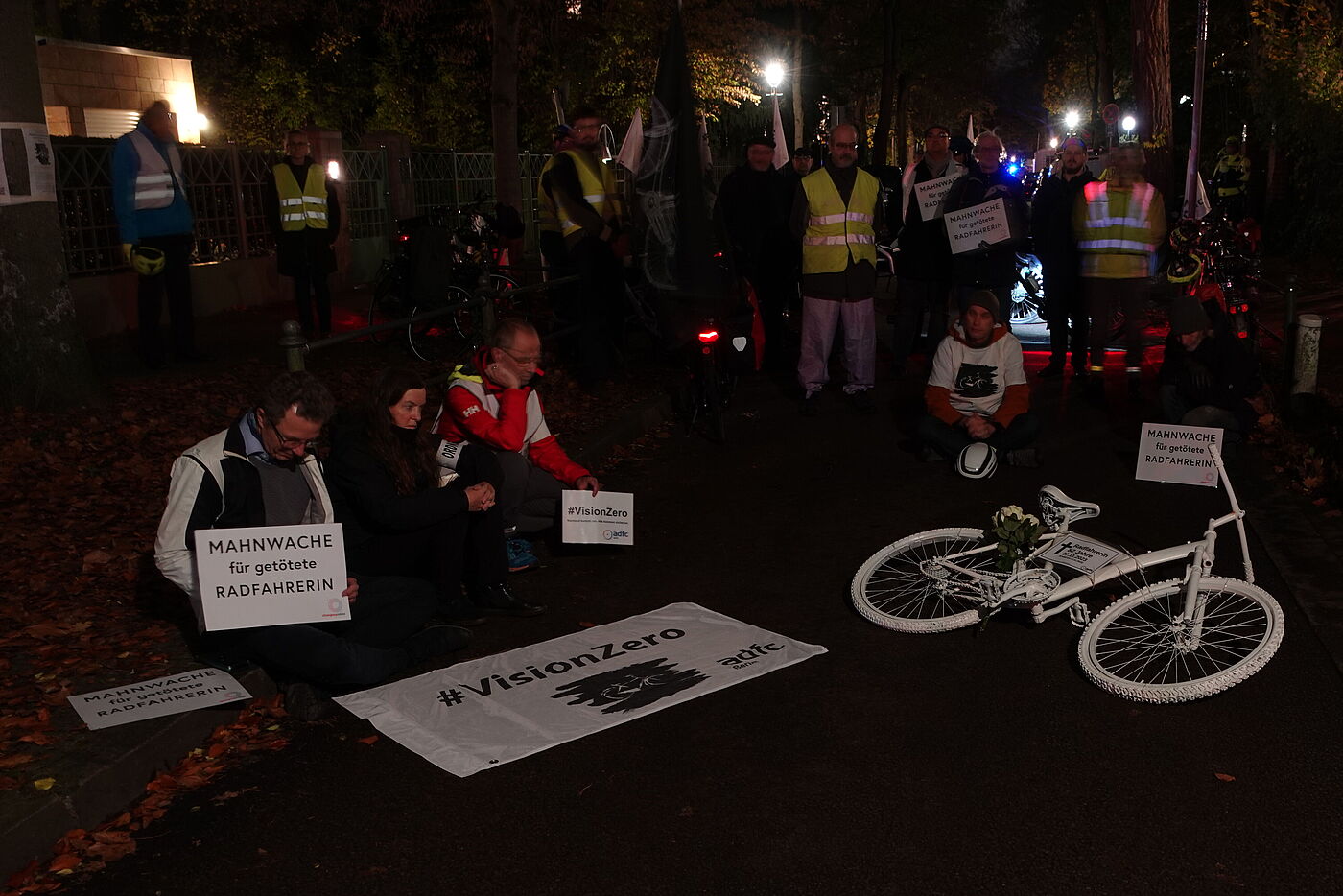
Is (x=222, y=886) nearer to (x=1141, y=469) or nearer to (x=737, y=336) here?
(x=1141, y=469)

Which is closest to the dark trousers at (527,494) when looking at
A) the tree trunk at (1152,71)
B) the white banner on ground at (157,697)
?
the white banner on ground at (157,697)

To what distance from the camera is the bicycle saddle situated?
557 centimetres

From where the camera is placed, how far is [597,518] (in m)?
6.62

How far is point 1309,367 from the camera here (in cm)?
992

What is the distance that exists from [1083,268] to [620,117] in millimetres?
25157

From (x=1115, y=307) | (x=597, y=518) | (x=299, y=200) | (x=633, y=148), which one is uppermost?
(x=633, y=148)

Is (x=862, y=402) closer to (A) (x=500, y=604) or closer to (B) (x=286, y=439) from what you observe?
(A) (x=500, y=604)

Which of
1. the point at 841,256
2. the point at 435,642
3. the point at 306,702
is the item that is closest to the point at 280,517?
the point at 306,702

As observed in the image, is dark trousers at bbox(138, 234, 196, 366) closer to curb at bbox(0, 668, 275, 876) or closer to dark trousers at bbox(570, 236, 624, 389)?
dark trousers at bbox(570, 236, 624, 389)

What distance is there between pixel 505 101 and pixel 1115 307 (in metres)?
10.0

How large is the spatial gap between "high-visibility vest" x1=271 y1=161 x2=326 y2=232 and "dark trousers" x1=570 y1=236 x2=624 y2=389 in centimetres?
341

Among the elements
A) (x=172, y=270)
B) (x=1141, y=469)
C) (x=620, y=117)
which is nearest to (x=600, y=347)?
(x=172, y=270)

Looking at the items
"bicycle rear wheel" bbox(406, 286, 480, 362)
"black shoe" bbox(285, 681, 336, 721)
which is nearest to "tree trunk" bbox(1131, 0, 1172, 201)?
"bicycle rear wheel" bbox(406, 286, 480, 362)

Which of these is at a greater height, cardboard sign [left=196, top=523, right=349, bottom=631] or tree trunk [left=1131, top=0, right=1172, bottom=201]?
tree trunk [left=1131, top=0, right=1172, bottom=201]
